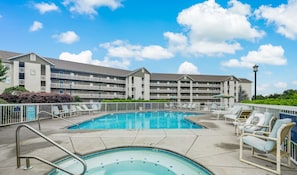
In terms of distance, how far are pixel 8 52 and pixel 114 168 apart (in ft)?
120

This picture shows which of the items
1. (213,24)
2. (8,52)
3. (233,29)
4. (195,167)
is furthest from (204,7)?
(8,52)

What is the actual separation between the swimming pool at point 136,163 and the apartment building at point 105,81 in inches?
769

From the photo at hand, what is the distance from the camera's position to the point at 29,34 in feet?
54.3

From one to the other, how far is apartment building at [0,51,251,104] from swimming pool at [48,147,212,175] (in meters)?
19.5

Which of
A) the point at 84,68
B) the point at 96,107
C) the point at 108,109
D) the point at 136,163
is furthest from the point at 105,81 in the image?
the point at 136,163

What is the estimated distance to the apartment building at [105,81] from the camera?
94.3 feet

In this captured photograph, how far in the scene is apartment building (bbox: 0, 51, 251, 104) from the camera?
A: 2873cm

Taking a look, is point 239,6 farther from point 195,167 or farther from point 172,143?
point 195,167

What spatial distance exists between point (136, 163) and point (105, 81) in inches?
1465

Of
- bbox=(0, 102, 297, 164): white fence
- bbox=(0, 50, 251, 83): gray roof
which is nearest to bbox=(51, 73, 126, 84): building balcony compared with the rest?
bbox=(0, 50, 251, 83): gray roof

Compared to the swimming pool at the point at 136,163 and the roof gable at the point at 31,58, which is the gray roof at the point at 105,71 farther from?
the swimming pool at the point at 136,163

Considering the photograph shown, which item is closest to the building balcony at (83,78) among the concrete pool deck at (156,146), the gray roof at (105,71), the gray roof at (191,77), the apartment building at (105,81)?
the apartment building at (105,81)

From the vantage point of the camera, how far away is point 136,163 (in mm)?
3896

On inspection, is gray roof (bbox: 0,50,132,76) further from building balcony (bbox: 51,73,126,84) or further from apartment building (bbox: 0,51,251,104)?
building balcony (bbox: 51,73,126,84)
